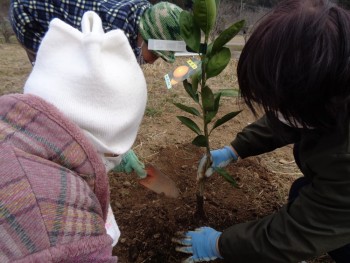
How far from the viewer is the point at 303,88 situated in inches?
33.7

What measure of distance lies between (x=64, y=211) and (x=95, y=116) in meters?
0.22

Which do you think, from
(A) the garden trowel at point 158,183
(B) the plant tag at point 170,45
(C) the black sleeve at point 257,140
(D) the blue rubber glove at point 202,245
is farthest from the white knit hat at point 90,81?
(C) the black sleeve at point 257,140

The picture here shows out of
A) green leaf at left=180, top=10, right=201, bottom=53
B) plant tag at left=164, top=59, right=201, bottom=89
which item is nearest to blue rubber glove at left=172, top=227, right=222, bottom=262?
plant tag at left=164, top=59, right=201, bottom=89

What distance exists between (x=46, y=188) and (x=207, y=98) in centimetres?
71

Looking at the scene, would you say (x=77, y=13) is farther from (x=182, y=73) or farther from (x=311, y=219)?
(x=311, y=219)

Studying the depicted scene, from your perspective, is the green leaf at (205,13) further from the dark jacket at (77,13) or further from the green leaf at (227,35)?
the dark jacket at (77,13)

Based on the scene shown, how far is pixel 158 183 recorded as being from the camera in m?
1.61

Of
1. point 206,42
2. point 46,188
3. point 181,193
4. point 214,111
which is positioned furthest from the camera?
point 181,193

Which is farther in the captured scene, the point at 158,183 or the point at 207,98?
the point at 158,183


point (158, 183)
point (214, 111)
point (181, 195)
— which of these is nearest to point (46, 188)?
point (214, 111)

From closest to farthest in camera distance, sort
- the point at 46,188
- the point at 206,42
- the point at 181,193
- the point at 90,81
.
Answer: the point at 46,188
the point at 90,81
the point at 206,42
the point at 181,193

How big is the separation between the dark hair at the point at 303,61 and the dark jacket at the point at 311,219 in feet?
0.35

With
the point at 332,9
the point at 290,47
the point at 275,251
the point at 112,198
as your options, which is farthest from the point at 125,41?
the point at 112,198

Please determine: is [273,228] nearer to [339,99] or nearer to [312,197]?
[312,197]
